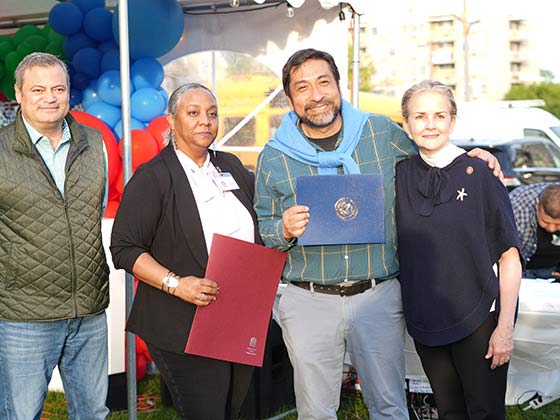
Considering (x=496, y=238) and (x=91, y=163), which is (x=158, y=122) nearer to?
(x=91, y=163)

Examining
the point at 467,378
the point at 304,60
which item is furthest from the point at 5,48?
the point at 467,378

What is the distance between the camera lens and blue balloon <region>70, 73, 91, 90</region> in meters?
5.66

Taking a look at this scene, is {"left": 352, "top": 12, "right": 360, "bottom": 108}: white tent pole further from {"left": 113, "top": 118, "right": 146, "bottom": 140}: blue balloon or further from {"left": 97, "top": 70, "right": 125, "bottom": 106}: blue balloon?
{"left": 97, "top": 70, "right": 125, "bottom": 106}: blue balloon

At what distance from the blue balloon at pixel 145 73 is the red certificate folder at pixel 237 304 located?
3.08 meters

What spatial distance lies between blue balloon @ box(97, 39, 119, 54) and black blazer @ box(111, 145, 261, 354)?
3.27 metres

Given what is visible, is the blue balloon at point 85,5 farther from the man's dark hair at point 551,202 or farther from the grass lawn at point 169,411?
the man's dark hair at point 551,202

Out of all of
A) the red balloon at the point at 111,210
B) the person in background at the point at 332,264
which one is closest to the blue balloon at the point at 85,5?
the red balloon at the point at 111,210

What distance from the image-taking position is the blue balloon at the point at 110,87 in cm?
540

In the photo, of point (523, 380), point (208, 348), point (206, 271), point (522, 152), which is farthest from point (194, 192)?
point (522, 152)

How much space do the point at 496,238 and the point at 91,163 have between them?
58.5 inches

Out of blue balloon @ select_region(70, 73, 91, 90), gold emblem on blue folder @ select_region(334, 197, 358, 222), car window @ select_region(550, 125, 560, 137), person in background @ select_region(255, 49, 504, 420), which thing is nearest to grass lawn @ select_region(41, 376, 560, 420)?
person in background @ select_region(255, 49, 504, 420)

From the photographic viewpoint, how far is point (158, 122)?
5.14 meters

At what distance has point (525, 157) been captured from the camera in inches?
461

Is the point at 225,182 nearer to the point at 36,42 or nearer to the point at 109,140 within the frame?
the point at 109,140
